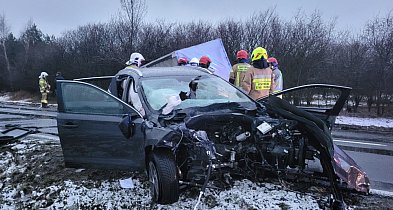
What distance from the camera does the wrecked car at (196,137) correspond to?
3.57 meters

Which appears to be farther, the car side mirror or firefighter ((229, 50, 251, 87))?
firefighter ((229, 50, 251, 87))

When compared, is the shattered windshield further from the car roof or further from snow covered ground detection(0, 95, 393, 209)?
snow covered ground detection(0, 95, 393, 209)

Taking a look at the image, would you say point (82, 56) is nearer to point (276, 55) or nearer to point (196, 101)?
point (276, 55)

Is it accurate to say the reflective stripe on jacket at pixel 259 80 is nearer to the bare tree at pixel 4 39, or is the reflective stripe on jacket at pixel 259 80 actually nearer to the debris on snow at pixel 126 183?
the debris on snow at pixel 126 183

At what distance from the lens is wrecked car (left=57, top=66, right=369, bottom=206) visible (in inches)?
140

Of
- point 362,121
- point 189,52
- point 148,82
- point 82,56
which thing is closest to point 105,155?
point 148,82

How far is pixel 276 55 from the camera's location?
691 inches

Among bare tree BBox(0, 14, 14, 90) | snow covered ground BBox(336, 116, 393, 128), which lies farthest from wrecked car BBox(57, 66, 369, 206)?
bare tree BBox(0, 14, 14, 90)

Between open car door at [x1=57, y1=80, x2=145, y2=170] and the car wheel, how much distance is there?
0.42 meters

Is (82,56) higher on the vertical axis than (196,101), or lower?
higher

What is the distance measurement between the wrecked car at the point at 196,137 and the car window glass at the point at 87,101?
0.01 m

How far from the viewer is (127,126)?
394 centimetres

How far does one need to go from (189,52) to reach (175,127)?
318 inches

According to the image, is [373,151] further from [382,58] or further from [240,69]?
[382,58]
